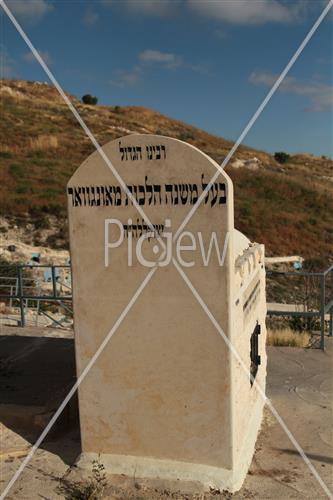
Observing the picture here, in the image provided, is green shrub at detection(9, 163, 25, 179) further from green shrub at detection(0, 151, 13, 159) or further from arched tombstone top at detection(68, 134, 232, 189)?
arched tombstone top at detection(68, 134, 232, 189)

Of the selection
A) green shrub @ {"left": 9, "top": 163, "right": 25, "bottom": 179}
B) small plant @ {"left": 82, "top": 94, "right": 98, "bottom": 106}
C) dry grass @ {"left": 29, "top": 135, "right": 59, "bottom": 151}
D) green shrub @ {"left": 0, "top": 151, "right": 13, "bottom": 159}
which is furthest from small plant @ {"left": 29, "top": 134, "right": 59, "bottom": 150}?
small plant @ {"left": 82, "top": 94, "right": 98, "bottom": 106}

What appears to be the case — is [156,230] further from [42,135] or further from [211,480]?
[42,135]

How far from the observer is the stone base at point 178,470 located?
4.41 meters

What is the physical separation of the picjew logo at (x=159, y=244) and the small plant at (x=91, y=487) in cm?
197

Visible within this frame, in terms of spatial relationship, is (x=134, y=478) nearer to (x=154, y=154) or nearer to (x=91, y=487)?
(x=91, y=487)

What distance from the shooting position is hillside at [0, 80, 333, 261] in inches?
1017

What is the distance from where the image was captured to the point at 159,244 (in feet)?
14.4

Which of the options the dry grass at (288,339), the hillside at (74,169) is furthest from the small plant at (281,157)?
the dry grass at (288,339)

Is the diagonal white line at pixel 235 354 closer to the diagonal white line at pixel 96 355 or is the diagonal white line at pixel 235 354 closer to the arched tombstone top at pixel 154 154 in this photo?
the diagonal white line at pixel 96 355

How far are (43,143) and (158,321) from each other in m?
36.8

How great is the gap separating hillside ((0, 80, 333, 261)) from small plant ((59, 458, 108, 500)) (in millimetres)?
19080

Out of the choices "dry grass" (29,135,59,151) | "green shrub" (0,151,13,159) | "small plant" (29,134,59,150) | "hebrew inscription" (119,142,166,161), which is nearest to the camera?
"hebrew inscription" (119,142,166,161)

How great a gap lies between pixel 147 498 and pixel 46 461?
135 centimetres


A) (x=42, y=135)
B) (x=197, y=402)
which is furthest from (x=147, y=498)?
(x=42, y=135)
